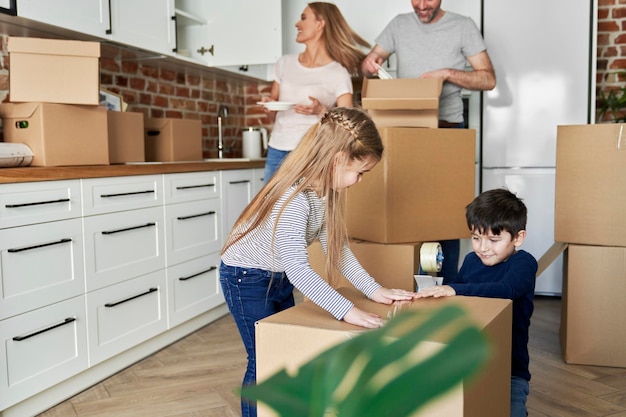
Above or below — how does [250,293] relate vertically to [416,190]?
below

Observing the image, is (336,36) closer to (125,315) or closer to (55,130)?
(55,130)

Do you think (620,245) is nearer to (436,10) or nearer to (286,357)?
(436,10)

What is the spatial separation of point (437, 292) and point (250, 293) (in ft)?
1.65

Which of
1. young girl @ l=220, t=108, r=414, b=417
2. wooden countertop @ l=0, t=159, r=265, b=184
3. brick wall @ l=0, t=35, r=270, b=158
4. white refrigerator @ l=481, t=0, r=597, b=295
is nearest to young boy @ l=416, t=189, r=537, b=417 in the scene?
young girl @ l=220, t=108, r=414, b=417

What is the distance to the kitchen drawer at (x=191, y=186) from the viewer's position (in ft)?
10.0

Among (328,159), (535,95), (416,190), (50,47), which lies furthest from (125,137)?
(535,95)

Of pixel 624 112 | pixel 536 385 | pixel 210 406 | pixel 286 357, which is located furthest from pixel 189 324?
pixel 624 112

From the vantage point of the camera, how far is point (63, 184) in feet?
7.79

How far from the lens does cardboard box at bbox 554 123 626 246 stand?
250cm

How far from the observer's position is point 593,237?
259cm

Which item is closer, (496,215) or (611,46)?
(496,215)

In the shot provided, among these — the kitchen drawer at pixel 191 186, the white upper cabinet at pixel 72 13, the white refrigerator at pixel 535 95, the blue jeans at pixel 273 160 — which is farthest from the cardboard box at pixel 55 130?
the white refrigerator at pixel 535 95

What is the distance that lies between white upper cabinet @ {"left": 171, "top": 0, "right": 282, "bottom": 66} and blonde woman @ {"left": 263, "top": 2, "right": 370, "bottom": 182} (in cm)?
77

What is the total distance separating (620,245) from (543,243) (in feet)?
4.27
